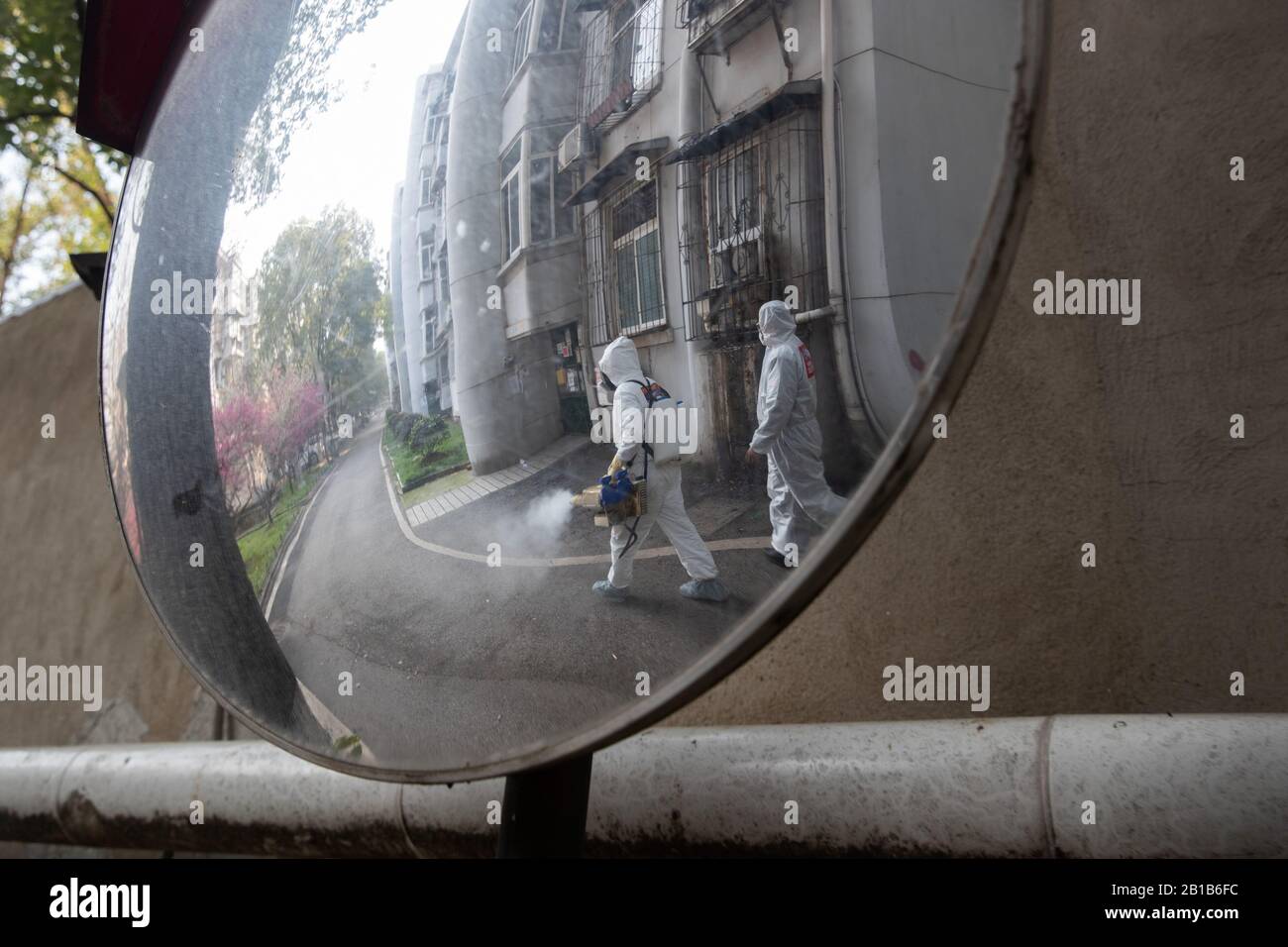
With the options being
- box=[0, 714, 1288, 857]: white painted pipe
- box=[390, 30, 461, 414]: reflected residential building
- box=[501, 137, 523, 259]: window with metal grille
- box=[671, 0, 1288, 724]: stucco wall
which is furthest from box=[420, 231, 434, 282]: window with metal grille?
box=[671, 0, 1288, 724]: stucco wall

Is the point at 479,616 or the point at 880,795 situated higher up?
Answer: the point at 479,616

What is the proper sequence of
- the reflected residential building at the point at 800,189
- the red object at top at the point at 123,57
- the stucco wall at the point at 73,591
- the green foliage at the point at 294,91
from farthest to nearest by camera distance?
1. the stucco wall at the point at 73,591
2. the red object at top at the point at 123,57
3. the green foliage at the point at 294,91
4. the reflected residential building at the point at 800,189

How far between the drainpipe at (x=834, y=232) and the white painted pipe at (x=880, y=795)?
1027 millimetres

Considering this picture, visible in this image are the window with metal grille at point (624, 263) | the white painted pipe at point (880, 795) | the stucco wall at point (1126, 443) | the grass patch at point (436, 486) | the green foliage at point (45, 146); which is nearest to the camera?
the window with metal grille at point (624, 263)

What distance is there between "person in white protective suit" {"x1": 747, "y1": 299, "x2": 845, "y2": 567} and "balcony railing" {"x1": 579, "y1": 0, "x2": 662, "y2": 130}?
234 millimetres

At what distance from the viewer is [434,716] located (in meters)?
0.82

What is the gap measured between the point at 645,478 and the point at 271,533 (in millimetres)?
502

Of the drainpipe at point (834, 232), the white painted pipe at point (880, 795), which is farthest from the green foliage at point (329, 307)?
the white painted pipe at point (880, 795)

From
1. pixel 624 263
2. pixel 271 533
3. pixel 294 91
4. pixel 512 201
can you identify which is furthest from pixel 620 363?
pixel 294 91

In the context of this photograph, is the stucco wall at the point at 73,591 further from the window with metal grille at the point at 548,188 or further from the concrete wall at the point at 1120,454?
the window with metal grille at the point at 548,188

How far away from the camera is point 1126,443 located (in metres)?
1.85

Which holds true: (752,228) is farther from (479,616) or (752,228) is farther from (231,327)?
(231,327)

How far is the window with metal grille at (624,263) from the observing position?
721 mm

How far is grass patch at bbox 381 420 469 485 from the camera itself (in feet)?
2.84
